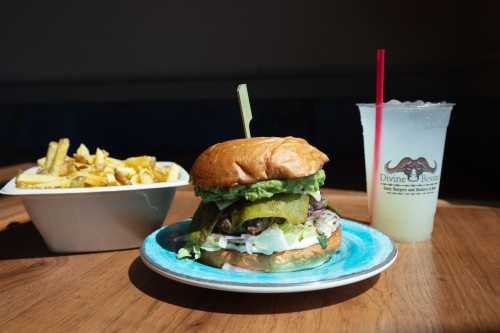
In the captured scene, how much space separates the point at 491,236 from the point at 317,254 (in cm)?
63

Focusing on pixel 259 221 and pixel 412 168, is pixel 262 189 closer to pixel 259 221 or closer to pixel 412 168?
pixel 259 221

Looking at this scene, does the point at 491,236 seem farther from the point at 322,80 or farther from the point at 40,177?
the point at 322,80

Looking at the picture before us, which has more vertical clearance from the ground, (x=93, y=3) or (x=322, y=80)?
(x=93, y=3)

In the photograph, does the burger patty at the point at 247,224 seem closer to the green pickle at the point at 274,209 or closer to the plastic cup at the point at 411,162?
the green pickle at the point at 274,209

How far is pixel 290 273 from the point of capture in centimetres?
130

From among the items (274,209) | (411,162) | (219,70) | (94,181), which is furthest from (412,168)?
(219,70)

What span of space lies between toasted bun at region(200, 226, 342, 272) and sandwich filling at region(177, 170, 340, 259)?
1 cm

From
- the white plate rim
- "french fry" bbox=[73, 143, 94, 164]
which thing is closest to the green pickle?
the white plate rim

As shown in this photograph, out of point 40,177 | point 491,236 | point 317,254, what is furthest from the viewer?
point 491,236

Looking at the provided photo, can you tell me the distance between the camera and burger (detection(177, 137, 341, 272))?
4.42 feet

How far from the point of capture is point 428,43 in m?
4.53

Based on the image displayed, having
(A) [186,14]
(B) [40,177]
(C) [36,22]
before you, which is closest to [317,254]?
(B) [40,177]

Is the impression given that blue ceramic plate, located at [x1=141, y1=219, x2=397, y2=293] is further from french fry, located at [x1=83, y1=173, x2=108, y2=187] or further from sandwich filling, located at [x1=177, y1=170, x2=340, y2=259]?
french fry, located at [x1=83, y1=173, x2=108, y2=187]

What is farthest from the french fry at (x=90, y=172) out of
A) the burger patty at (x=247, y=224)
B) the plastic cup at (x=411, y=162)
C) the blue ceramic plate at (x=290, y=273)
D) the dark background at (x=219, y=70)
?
the dark background at (x=219, y=70)
